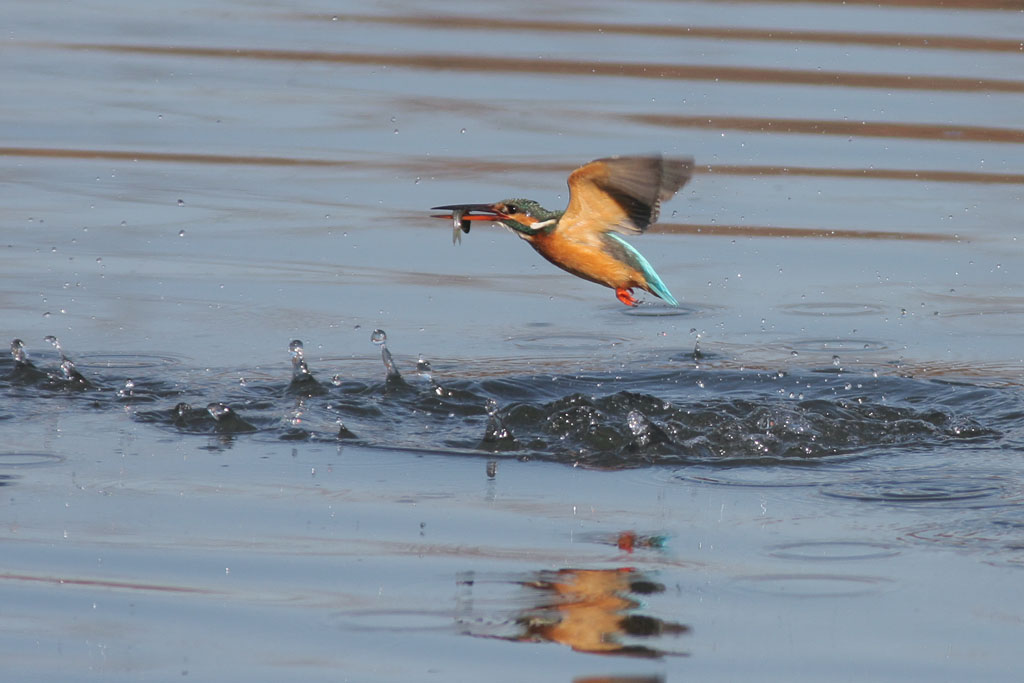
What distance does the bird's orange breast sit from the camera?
17.7 feet

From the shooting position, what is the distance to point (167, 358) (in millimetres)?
6309

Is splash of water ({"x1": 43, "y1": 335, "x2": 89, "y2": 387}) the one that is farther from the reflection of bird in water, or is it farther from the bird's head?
the reflection of bird in water

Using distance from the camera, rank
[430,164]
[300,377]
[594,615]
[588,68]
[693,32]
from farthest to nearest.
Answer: [693,32], [588,68], [430,164], [300,377], [594,615]

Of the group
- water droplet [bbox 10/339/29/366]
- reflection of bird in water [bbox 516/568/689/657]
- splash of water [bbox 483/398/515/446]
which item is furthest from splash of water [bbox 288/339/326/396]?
reflection of bird in water [bbox 516/568/689/657]

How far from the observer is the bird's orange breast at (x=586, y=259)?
17.7 feet

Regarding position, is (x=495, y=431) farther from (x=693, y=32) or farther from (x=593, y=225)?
(x=693, y=32)

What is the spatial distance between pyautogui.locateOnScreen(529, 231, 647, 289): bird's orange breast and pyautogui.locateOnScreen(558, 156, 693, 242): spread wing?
3cm

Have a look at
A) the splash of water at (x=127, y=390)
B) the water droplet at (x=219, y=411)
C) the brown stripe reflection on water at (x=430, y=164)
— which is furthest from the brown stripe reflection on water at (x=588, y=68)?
the water droplet at (x=219, y=411)

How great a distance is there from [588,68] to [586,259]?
5.81 m

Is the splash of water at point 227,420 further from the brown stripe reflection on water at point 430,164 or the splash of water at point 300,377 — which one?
the brown stripe reflection on water at point 430,164

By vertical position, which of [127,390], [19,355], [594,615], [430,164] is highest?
[430,164]

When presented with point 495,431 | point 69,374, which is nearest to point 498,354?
point 495,431

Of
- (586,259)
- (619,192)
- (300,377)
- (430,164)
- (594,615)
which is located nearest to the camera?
(594,615)

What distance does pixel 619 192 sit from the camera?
5.26 metres
